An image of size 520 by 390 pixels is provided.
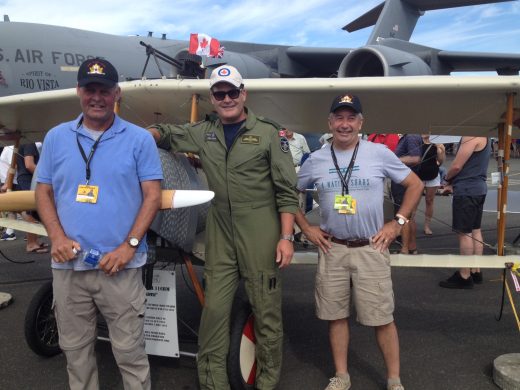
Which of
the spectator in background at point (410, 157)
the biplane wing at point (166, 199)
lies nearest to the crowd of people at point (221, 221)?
the biplane wing at point (166, 199)

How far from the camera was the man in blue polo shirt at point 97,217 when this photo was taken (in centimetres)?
199

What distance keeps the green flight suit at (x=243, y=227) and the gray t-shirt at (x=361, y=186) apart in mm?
251

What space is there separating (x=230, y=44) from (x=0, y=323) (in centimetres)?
1326

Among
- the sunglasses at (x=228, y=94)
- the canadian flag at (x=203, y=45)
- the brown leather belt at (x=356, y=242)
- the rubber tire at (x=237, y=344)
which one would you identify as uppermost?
the canadian flag at (x=203, y=45)

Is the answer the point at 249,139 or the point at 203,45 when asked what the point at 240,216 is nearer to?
the point at 249,139

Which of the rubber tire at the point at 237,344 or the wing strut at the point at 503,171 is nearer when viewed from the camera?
the rubber tire at the point at 237,344

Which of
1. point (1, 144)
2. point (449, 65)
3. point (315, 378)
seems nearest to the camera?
point (315, 378)

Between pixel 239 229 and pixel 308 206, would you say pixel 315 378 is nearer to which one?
pixel 239 229

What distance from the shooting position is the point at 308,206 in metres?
7.19

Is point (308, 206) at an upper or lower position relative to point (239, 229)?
lower

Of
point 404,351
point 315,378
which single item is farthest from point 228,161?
point 404,351

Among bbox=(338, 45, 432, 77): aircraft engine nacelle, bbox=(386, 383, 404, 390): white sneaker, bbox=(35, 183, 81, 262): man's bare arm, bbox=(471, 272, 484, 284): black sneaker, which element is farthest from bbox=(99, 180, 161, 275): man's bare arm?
bbox=(338, 45, 432, 77): aircraft engine nacelle

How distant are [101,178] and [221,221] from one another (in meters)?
0.66

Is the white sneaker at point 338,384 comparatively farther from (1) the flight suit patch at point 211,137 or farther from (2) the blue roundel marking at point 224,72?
(2) the blue roundel marking at point 224,72
